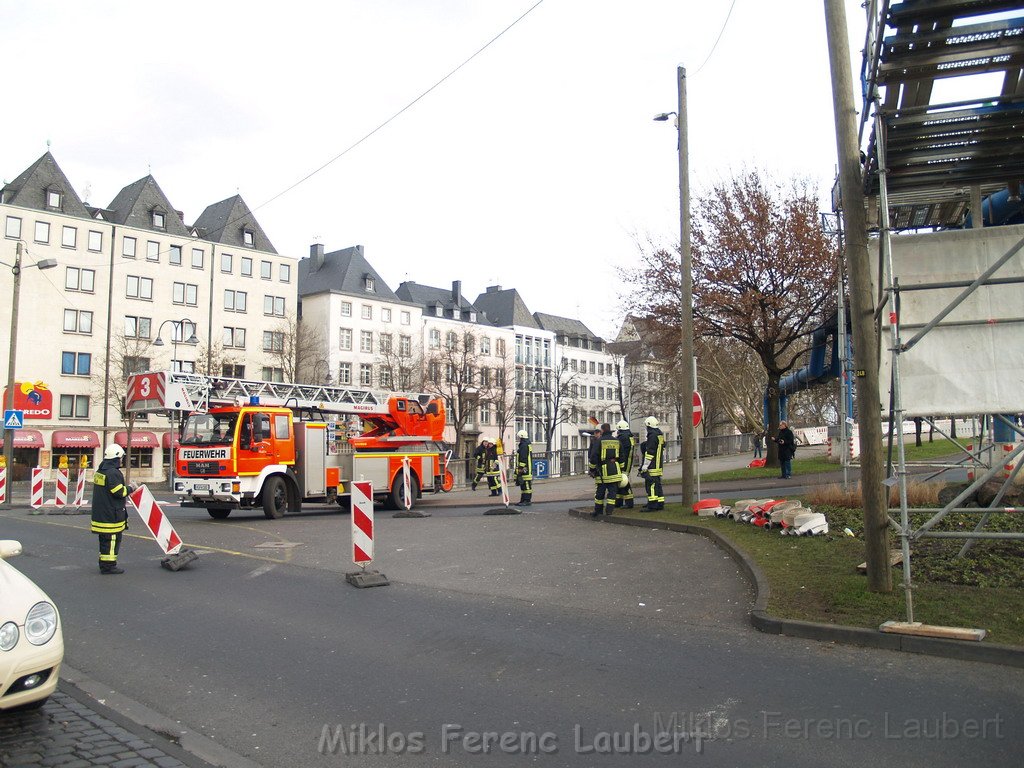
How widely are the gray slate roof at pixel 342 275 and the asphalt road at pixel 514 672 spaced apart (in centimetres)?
5946

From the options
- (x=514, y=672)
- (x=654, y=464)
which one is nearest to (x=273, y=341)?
(x=654, y=464)

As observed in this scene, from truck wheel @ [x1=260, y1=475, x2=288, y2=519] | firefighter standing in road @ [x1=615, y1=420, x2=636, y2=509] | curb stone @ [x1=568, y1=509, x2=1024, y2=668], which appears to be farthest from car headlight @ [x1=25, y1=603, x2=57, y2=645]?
truck wheel @ [x1=260, y1=475, x2=288, y2=519]

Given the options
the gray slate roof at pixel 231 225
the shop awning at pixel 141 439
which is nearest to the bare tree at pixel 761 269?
the shop awning at pixel 141 439

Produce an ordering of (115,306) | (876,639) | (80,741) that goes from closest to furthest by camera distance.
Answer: (80,741)
(876,639)
(115,306)

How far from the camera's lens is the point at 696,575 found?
1017cm

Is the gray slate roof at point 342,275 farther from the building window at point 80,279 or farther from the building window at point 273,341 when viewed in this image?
the building window at point 80,279

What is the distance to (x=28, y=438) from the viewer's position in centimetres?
4941

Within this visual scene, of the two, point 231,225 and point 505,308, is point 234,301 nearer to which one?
point 231,225

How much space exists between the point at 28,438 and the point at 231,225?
2294 cm

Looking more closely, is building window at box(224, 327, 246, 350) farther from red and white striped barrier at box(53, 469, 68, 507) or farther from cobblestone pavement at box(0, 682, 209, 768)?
cobblestone pavement at box(0, 682, 209, 768)

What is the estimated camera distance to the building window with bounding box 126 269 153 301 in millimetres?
56094

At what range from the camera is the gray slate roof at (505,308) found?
8375 cm

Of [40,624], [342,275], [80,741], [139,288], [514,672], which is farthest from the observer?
[342,275]

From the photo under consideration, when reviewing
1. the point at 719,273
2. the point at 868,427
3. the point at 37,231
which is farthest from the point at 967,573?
the point at 37,231
